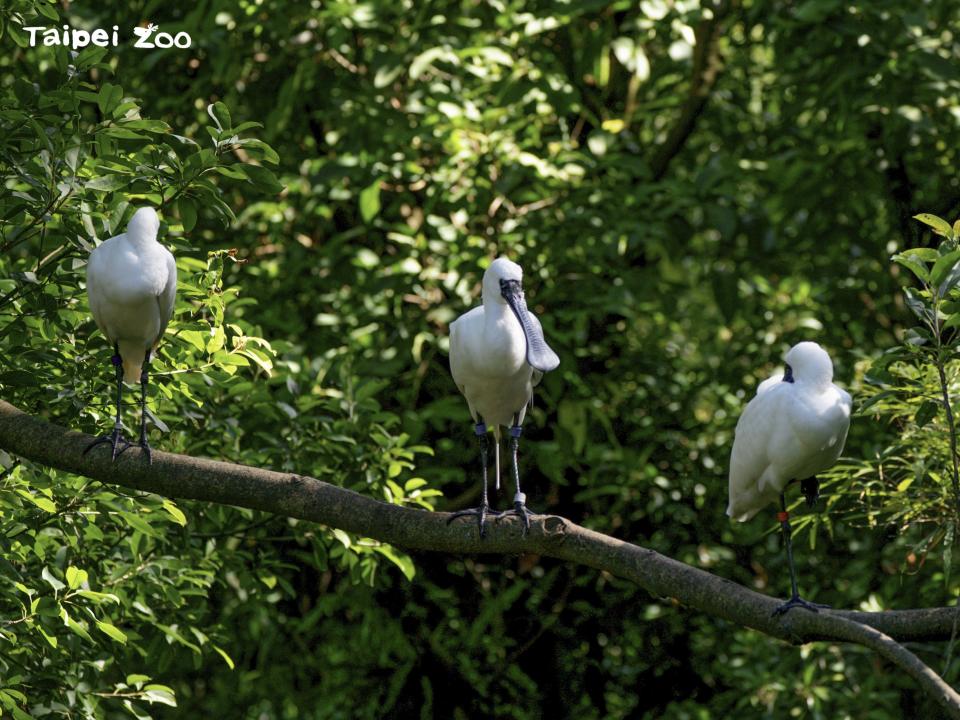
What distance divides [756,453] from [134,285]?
2044 mm

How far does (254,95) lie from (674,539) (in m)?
3.28

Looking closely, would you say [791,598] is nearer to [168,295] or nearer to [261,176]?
[261,176]

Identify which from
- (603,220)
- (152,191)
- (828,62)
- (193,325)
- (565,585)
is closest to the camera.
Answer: (152,191)

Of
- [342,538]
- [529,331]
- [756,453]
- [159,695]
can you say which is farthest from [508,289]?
[159,695]

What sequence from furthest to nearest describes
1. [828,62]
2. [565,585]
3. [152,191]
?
[565,585] → [828,62] → [152,191]

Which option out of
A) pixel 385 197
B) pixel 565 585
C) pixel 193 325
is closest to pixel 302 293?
pixel 385 197

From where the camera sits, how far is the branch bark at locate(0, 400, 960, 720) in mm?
3486

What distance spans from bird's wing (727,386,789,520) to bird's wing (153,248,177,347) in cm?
192

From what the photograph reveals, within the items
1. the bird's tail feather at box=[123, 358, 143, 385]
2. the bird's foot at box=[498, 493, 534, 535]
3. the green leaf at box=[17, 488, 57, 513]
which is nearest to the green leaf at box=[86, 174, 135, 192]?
the bird's tail feather at box=[123, 358, 143, 385]

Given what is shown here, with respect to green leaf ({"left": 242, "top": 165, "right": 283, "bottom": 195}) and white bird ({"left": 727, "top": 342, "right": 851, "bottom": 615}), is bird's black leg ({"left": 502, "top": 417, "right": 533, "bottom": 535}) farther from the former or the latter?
green leaf ({"left": 242, "top": 165, "right": 283, "bottom": 195})

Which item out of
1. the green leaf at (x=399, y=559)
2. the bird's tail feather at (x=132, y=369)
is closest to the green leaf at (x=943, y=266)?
the green leaf at (x=399, y=559)

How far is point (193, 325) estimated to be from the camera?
457cm

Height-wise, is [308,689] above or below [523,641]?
Result: below

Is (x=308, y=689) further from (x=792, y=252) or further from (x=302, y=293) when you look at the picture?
(x=792, y=252)
